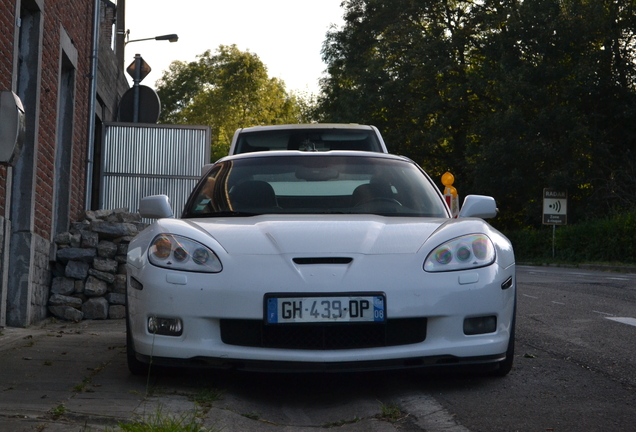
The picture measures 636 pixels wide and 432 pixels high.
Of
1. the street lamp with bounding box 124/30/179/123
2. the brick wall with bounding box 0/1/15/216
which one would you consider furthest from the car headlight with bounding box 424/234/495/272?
the street lamp with bounding box 124/30/179/123

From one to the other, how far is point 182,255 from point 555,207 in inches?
1248

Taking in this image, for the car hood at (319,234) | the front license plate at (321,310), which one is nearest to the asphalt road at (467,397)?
the front license plate at (321,310)

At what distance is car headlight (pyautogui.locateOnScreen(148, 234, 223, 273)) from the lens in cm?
480

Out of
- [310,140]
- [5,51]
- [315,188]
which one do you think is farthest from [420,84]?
[315,188]

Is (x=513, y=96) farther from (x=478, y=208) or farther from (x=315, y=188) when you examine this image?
(x=315, y=188)

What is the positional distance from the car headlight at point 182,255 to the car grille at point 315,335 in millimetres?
312

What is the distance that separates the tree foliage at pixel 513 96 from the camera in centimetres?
3512

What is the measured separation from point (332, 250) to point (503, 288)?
966 millimetres

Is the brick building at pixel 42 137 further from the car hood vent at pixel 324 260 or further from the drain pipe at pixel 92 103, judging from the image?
the car hood vent at pixel 324 260

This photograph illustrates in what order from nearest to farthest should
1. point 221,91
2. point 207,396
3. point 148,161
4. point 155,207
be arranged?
point 207,396, point 155,207, point 148,161, point 221,91

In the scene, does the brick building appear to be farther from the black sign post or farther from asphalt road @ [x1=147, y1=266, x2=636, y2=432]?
the black sign post

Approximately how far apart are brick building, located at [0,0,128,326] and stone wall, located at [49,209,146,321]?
167 millimetres

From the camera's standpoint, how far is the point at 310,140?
445 inches

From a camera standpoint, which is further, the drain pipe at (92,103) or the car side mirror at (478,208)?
the drain pipe at (92,103)
